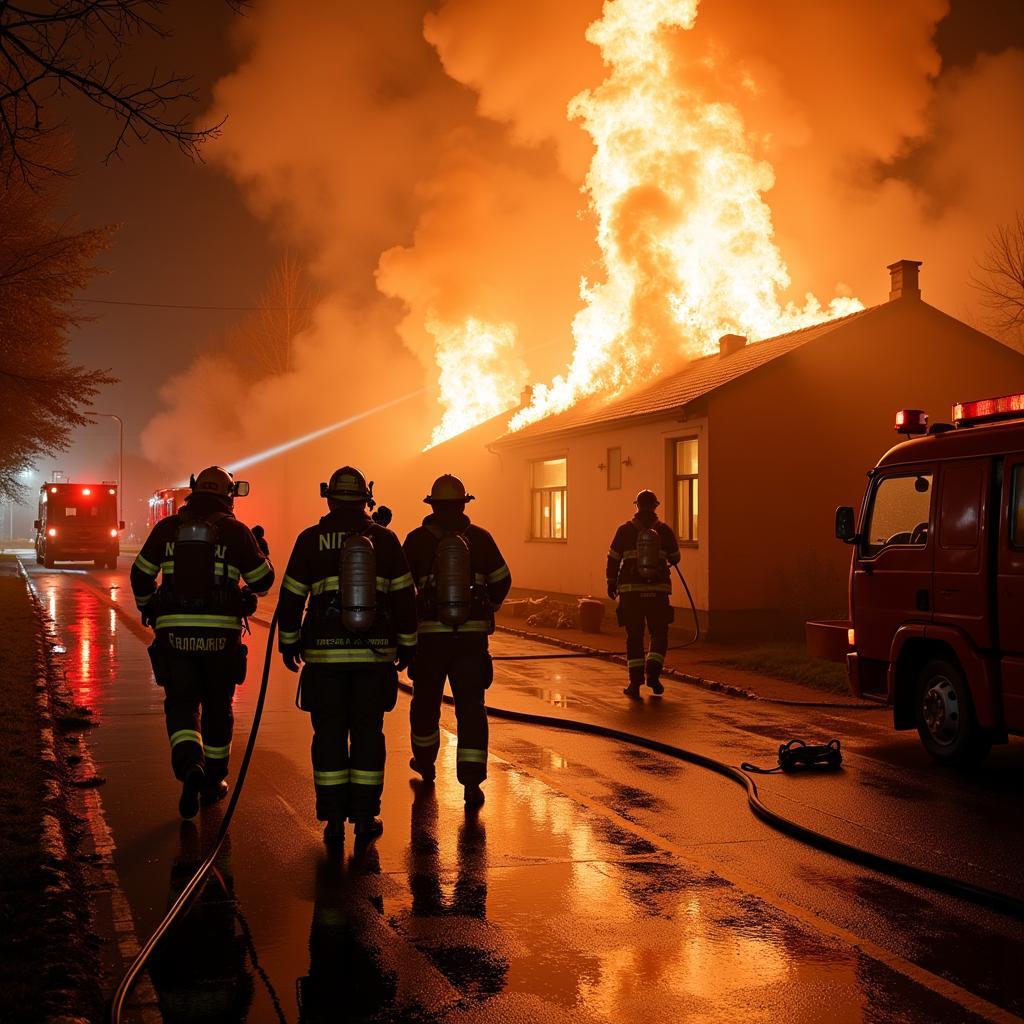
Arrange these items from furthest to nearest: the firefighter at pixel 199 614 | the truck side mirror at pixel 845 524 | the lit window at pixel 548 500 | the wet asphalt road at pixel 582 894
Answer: the lit window at pixel 548 500
the truck side mirror at pixel 845 524
the firefighter at pixel 199 614
the wet asphalt road at pixel 582 894

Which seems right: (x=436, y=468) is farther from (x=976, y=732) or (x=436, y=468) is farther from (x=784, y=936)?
(x=784, y=936)

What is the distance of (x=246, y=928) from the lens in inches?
189

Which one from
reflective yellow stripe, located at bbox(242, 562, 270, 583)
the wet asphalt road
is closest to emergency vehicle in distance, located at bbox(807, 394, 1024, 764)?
the wet asphalt road

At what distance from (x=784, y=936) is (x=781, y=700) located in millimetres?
6972

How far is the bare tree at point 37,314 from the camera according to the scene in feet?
54.7

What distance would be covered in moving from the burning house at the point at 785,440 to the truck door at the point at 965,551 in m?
9.40

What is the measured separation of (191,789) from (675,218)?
69.0 ft

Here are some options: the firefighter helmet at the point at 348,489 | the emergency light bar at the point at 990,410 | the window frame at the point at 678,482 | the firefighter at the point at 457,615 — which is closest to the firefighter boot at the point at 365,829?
the firefighter at the point at 457,615

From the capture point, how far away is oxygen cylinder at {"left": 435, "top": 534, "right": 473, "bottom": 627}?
23.1ft

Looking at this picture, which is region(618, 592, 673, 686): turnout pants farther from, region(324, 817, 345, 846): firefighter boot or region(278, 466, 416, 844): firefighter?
region(324, 817, 345, 846): firefighter boot


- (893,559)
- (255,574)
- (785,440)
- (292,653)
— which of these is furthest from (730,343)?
(292,653)

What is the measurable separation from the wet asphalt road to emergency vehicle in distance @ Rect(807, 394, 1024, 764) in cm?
48

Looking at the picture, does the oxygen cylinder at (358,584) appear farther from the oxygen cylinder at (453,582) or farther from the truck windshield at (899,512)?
the truck windshield at (899,512)

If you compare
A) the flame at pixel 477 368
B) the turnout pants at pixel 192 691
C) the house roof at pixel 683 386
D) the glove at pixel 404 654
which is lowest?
the turnout pants at pixel 192 691
